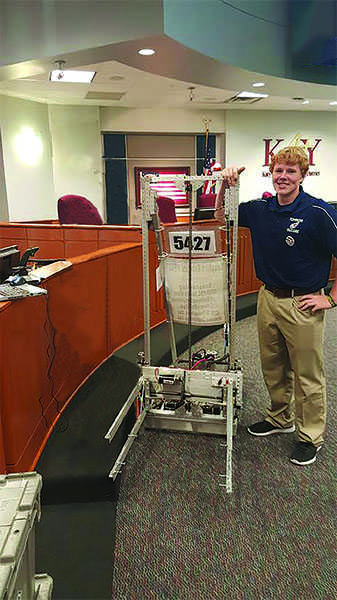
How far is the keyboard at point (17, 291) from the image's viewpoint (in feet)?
6.09

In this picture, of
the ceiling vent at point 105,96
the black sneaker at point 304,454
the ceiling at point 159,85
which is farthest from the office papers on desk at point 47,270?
the ceiling vent at point 105,96

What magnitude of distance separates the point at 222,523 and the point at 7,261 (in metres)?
1.60

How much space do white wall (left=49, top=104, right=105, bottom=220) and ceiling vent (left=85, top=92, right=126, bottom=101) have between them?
88cm

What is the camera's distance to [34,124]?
837 centimetres

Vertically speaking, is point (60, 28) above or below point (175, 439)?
above

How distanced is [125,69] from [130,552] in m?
5.83

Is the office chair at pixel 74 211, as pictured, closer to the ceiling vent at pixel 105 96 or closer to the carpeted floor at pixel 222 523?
the ceiling vent at pixel 105 96

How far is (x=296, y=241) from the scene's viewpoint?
2.20 metres

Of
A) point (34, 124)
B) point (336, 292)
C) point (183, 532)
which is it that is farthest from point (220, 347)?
point (34, 124)

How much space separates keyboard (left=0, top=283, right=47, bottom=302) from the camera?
6.09ft

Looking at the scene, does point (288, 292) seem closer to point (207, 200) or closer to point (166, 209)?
point (166, 209)

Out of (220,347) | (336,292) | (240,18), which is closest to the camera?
(336,292)

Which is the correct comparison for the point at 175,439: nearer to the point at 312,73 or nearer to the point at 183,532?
the point at 183,532

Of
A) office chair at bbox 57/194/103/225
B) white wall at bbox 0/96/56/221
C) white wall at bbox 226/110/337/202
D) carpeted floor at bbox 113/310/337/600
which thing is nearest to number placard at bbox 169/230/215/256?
carpeted floor at bbox 113/310/337/600
